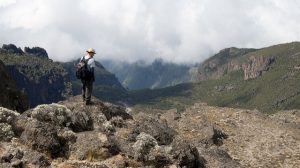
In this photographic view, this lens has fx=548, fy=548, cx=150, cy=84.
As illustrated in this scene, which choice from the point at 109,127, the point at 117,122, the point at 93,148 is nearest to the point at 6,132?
the point at 93,148

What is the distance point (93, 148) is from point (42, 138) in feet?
7.00

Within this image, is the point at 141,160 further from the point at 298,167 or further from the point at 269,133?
the point at 269,133

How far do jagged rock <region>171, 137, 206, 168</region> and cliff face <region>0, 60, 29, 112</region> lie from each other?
45.1 feet

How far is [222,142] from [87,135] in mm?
14415

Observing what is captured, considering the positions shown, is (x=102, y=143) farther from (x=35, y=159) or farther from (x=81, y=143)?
(x=35, y=159)

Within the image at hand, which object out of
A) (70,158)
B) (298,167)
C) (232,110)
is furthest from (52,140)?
(232,110)

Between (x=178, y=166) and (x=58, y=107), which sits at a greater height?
(x=58, y=107)

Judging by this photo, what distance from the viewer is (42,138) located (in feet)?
73.9

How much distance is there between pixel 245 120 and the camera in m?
42.5

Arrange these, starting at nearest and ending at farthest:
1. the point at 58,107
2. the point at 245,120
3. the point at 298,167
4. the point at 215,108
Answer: the point at 58,107
the point at 298,167
the point at 245,120
the point at 215,108

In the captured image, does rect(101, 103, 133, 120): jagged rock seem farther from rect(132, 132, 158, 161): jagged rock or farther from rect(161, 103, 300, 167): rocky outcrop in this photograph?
rect(132, 132, 158, 161): jagged rock

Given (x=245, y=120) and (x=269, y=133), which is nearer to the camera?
(x=269, y=133)

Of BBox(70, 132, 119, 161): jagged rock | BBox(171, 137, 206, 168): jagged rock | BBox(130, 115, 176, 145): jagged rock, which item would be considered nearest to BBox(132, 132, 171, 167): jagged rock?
BBox(171, 137, 206, 168): jagged rock

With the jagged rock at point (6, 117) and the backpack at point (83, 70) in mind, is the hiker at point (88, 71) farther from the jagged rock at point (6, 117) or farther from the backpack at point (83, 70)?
the jagged rock at point (6, 117)
